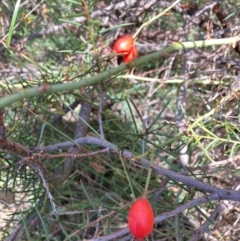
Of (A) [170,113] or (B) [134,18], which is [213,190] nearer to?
(B) [134,18]

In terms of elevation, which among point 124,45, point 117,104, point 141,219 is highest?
point 124,45

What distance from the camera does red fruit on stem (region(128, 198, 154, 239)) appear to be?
702mm

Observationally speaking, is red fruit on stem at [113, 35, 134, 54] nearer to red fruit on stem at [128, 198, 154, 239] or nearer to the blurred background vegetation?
the blurred background vegetation

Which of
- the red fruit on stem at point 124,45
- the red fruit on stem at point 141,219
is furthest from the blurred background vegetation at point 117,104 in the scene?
the red fruit on stem at point 141,219

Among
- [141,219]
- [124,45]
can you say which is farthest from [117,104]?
[141,219]

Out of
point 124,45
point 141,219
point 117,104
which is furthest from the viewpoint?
point 117,104

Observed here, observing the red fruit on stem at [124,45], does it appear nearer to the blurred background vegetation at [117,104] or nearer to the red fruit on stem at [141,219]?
the blurred background vegetation at [117,104]

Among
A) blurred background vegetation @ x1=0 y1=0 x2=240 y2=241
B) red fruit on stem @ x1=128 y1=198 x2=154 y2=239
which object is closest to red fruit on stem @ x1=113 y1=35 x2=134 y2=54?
blurred background vegetation @ x1=0 y1=0 x2=240 y2=241

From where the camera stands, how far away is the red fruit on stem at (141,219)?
0.70 meters

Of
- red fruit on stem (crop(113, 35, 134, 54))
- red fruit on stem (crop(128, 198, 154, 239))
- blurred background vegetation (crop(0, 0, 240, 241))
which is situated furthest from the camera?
blurred background vegetation (crop(0, 0, 240, 241))

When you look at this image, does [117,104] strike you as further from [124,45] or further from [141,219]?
[141,219]

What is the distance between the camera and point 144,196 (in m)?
0.73

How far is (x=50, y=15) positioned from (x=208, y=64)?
633mm

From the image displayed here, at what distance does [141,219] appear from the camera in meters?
0.70
